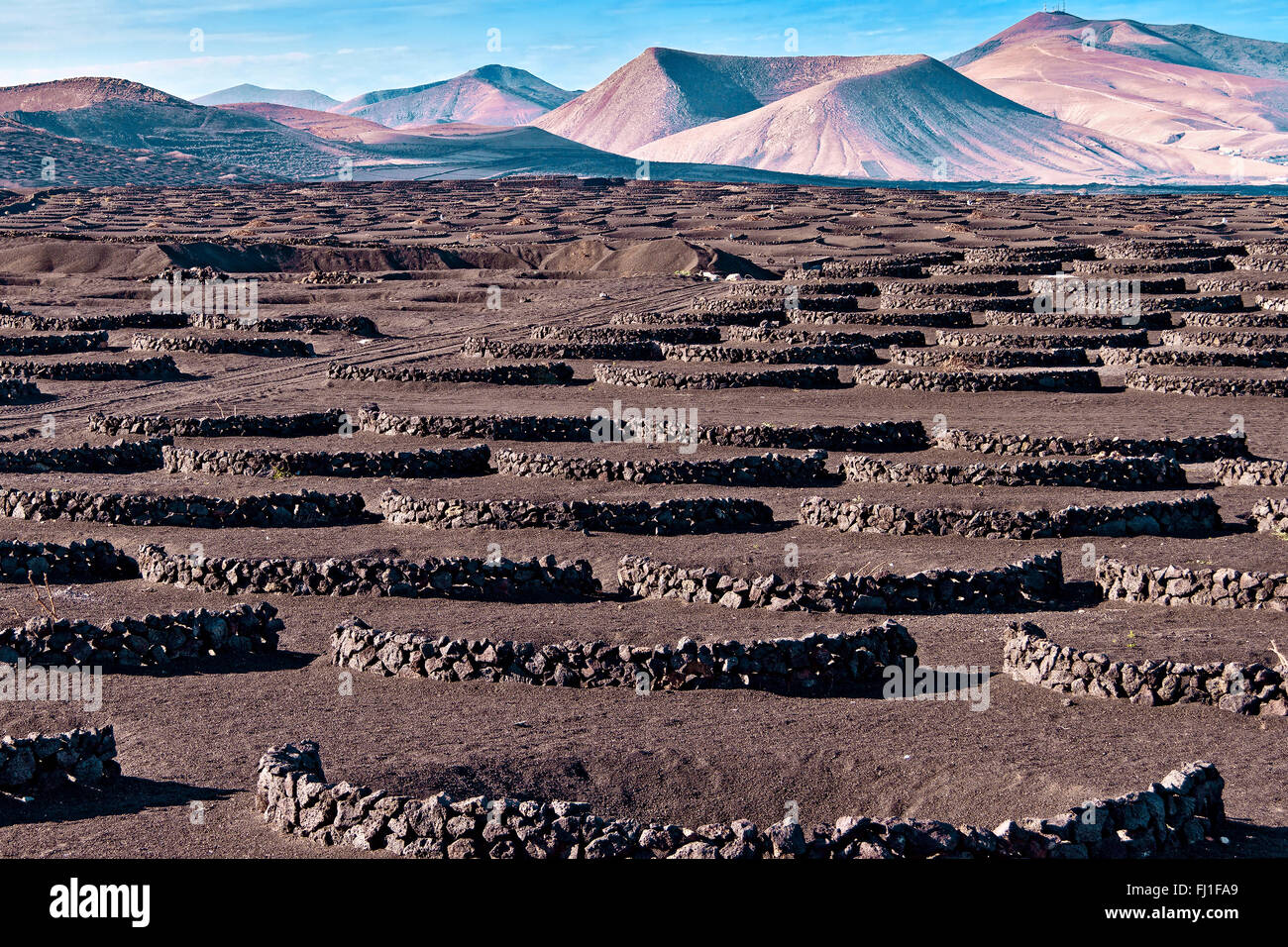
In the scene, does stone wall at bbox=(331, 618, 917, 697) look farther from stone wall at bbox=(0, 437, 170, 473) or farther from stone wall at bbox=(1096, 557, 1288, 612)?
stone wall at bbox=(0, 437, 170, 473)

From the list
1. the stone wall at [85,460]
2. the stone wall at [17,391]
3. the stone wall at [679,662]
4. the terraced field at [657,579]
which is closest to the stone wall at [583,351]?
the terraced field at [657,579]

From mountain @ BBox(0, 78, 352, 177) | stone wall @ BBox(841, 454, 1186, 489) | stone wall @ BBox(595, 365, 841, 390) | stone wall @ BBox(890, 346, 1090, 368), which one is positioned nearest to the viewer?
stone wall @ BBox(841, 454, 1186, 489)

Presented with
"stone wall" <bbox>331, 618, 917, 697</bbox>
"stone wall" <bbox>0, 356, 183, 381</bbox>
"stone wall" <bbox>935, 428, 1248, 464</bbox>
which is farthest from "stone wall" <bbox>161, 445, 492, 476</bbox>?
"stone wall" <bbox>0, 356, 183, 381</bbox>

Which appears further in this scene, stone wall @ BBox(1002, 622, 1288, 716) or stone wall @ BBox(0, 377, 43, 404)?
stone wall @ BBox(0, 377, 43, 404)

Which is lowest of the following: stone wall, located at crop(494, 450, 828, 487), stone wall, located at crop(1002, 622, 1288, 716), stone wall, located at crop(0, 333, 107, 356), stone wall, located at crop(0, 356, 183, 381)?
stone wall, located at crop(1002, 622, 1288, 716)

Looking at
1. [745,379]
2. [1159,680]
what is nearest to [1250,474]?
[1159,680]

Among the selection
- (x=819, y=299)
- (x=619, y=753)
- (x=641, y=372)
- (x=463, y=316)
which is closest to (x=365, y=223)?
(x=463, y=316)
